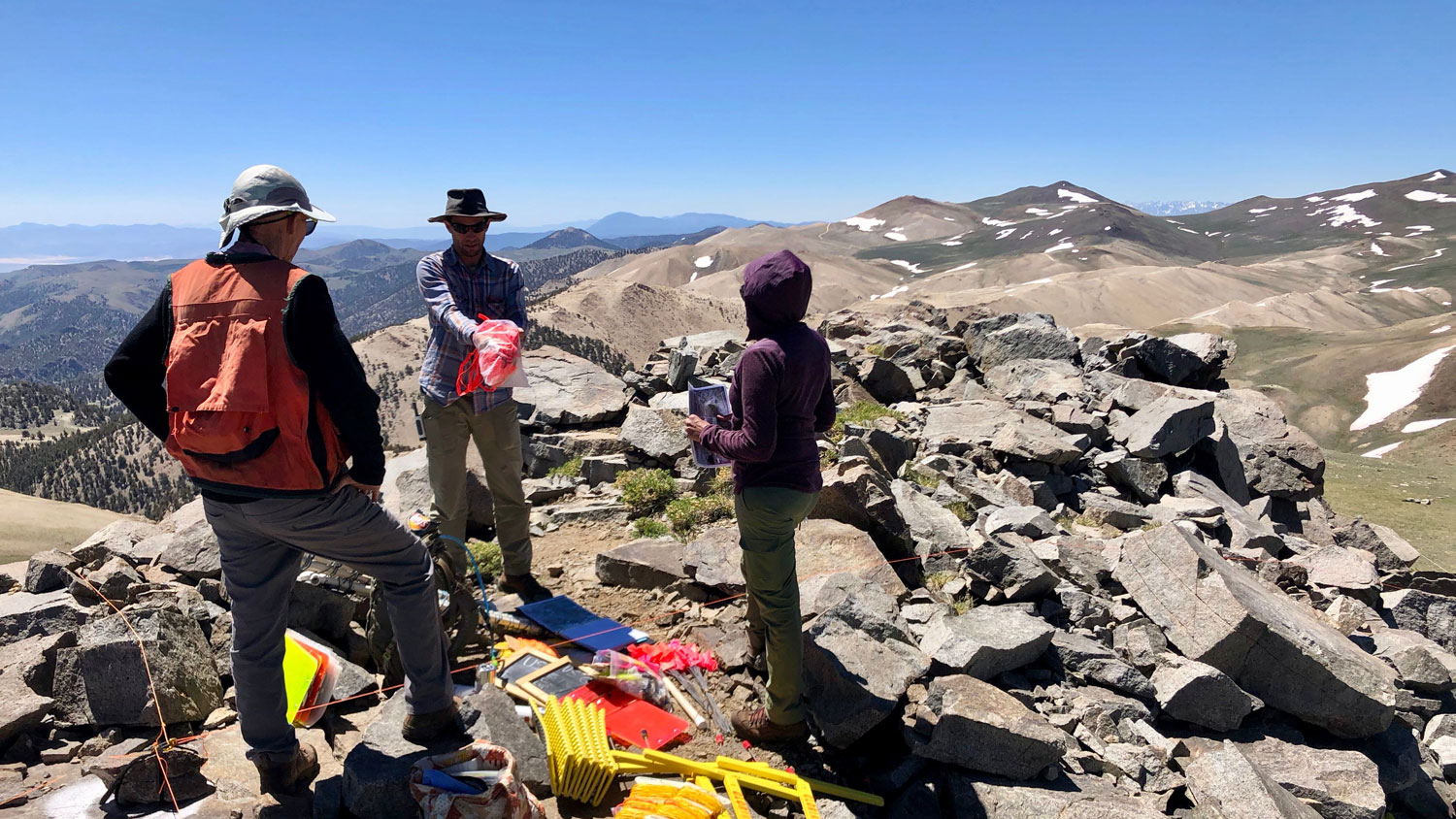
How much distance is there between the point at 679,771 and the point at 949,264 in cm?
15404

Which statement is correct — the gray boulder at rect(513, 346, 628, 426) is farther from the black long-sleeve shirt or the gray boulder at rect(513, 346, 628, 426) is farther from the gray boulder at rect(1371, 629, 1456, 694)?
the gray boulder at rect(1371, 629, 1456, 694)

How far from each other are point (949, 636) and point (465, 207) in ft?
15.1

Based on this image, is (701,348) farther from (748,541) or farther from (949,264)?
(949,264)

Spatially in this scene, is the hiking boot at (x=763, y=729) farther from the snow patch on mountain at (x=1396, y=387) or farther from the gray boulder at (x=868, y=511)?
the snow patch on mountain at (x=1396, y=387)

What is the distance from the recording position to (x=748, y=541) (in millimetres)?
4098

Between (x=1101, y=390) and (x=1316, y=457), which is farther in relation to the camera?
(x=1101, y=390)

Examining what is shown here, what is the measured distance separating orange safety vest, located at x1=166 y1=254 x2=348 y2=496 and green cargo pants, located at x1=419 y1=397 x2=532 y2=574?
2426 mm

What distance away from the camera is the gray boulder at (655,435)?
30.3 ft

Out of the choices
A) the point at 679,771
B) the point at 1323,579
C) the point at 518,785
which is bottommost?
the point at 1323,579

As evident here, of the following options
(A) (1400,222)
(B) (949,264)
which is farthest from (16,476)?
(A) (1400,222)

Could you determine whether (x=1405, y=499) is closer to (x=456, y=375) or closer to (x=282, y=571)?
(x=456, y=375)

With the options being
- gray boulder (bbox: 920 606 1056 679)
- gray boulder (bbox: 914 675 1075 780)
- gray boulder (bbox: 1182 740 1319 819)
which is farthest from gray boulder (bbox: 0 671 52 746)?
gray boulder (bbox: 1182 740 1319 819)

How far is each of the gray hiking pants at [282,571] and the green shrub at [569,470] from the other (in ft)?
18.4

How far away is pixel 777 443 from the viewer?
3932mm
